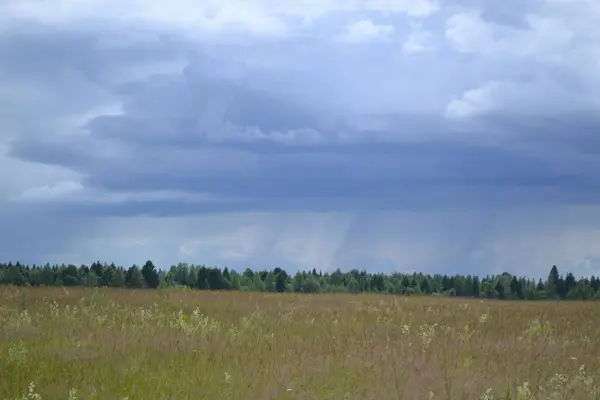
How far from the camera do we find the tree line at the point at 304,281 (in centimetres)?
3042

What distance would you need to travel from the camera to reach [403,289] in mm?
38031

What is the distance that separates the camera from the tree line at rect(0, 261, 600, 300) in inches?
1198

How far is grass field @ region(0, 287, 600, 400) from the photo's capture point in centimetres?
813

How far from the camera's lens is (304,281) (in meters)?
36.3

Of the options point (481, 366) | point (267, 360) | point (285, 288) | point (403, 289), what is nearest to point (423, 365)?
point (481, 366)

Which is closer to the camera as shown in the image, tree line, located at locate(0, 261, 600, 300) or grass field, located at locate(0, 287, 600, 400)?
grass field, located at locate(0, 287, 600, 400)

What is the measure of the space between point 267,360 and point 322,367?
2.59ft

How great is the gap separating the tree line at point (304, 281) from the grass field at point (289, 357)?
47.2 feet

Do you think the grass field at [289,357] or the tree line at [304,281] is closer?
the grass field at [289,357]

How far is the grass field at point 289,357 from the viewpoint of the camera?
26.7 ft

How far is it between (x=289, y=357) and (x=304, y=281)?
86.9 feet

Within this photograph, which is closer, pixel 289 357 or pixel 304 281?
pixel 289 357

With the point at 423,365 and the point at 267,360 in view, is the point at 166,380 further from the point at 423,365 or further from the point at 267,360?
the point at 423,365

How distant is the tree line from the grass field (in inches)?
567
